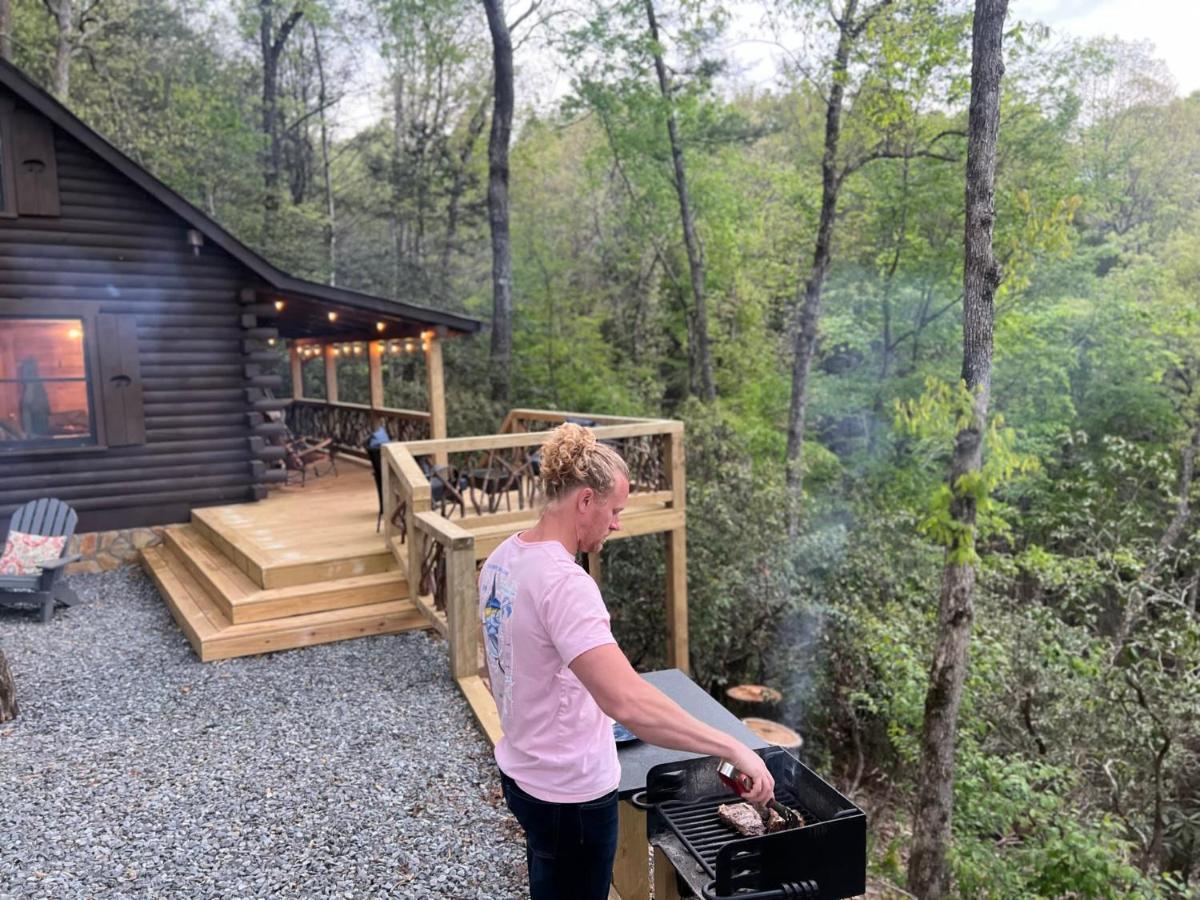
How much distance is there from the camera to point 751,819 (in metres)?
2.18

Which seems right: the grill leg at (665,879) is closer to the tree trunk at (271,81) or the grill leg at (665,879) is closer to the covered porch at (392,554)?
the covered porch at (392,554)

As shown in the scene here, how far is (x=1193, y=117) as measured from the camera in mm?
21094

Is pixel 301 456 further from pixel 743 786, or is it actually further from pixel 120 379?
pixel 743 786

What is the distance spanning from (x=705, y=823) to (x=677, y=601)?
581cm

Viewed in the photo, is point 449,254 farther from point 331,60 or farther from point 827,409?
point 827,409

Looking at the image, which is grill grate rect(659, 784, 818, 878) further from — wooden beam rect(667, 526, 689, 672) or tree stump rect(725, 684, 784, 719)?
tree stump rect(725, 684, 784, 719)

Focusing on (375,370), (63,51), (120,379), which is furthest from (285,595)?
(63,51)

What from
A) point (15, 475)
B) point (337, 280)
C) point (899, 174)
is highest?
point (899, 174)

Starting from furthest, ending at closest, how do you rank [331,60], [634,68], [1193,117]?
[331,60] → [1193,117] → [634,68]

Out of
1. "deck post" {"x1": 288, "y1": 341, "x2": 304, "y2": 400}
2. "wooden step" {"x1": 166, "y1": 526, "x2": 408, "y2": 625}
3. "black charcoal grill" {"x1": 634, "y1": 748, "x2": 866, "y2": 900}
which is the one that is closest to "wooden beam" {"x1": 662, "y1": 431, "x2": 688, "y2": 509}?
"wooden step" {"x1": 166, "y1": 526, "x2": 408, "y2": 625}

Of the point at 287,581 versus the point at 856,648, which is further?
the point at 856,648

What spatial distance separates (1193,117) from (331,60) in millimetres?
22680

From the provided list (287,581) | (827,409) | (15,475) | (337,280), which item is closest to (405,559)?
(287,581)

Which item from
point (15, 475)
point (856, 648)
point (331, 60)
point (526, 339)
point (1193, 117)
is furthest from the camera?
point (331, 60)
